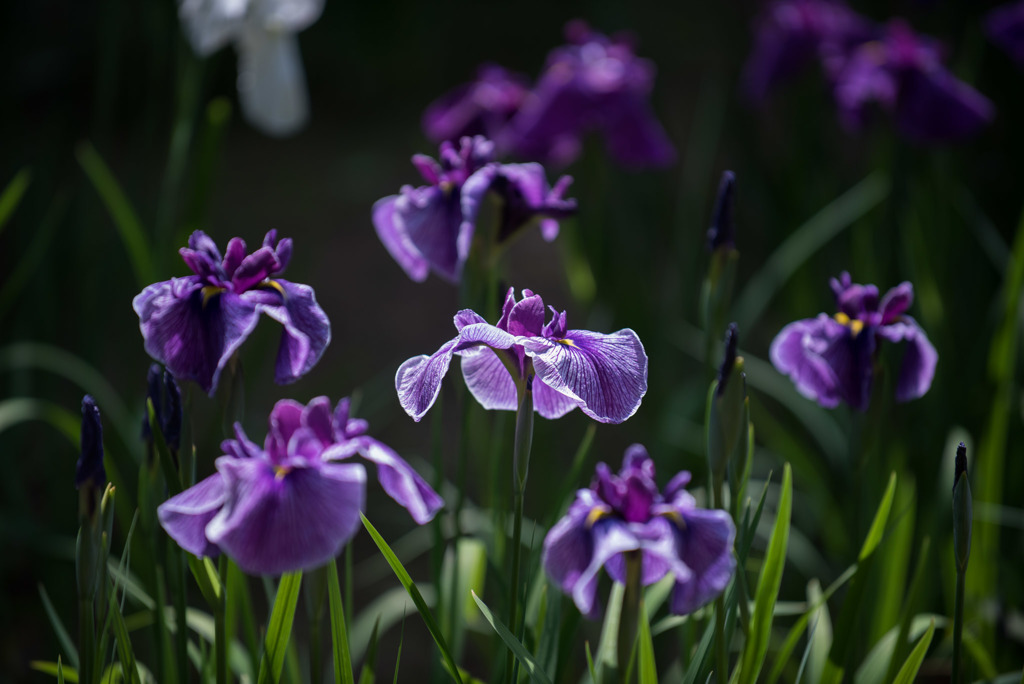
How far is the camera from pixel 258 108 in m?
1.48

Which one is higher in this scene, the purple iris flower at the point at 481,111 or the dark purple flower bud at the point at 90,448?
the purple iris flower at the point at 481,111

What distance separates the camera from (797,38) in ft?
6.68

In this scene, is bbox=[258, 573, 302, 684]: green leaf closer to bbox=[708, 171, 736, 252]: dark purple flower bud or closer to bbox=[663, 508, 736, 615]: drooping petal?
bbox=[663, 508, 736, 615]: drooping petal

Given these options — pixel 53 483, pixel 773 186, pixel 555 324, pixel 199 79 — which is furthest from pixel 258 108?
pixel 773 186

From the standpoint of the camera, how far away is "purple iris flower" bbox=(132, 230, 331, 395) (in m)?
0.71

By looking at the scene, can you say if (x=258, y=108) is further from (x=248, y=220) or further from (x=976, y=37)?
(x=976, y=37)

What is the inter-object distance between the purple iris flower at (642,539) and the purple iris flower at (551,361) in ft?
0.32

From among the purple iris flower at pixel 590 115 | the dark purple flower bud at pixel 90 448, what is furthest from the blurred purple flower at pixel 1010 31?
the dark purple flower bud at pixel 90 448

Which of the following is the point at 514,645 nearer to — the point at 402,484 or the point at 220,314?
the point at 402,484

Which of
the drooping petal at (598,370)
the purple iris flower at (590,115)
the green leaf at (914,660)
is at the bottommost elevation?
the green leaf at (914,660)

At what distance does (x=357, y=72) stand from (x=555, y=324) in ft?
8.61

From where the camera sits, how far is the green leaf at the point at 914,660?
833mm

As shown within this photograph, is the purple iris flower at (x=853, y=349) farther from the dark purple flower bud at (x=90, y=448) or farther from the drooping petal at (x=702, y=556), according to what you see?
the dark purple flower bud at (x=90, y=448)

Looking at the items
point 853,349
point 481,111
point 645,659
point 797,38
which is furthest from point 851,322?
point 797,38
